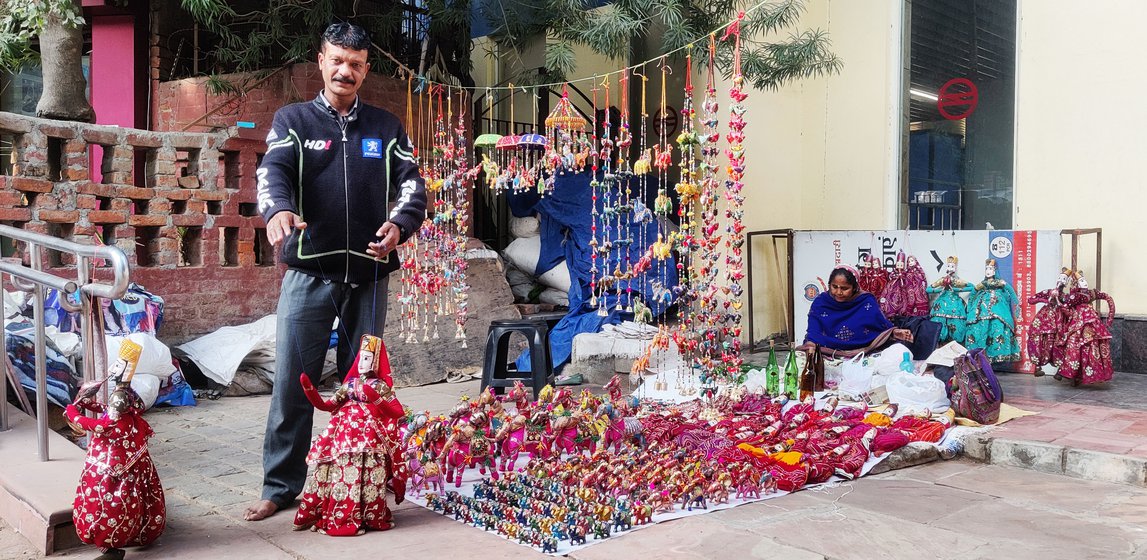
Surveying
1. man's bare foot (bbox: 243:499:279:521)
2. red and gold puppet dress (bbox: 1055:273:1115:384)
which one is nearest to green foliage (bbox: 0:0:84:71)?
man's bare foot (bbox: 243:499:279:521)

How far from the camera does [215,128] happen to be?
27.3ft

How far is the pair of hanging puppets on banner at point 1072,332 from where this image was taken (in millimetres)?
6434

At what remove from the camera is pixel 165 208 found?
681 centimetres

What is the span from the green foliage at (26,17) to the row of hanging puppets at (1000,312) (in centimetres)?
681

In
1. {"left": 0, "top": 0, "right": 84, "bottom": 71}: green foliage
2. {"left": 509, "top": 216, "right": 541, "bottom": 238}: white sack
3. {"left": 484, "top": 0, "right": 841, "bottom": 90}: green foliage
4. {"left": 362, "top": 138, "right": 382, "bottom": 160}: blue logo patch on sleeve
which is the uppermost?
{"left": 484, "top": 0, "right": 841, "bottom": 90}: green foliage

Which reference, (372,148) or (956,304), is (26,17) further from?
(956,304)

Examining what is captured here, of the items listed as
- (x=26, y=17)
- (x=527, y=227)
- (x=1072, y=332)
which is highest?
(x=26, y=17)

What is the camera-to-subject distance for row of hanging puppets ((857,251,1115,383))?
6480 millimetres

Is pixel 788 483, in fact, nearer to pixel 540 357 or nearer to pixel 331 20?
pixel 540 357

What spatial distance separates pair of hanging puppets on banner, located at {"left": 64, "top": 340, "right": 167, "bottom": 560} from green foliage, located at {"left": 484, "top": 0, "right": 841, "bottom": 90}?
5.27 m

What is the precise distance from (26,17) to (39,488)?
15.4ft

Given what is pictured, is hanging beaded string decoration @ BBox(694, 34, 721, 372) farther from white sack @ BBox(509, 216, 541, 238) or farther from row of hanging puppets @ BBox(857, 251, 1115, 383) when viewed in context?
white sack @ BBox(509, 216, 541, 238)

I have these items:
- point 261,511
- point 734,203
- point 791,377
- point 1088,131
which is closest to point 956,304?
point 1088,131

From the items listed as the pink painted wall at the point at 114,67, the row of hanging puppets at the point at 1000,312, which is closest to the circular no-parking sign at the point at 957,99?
the row of hanging puppets at the point at 1000,312
